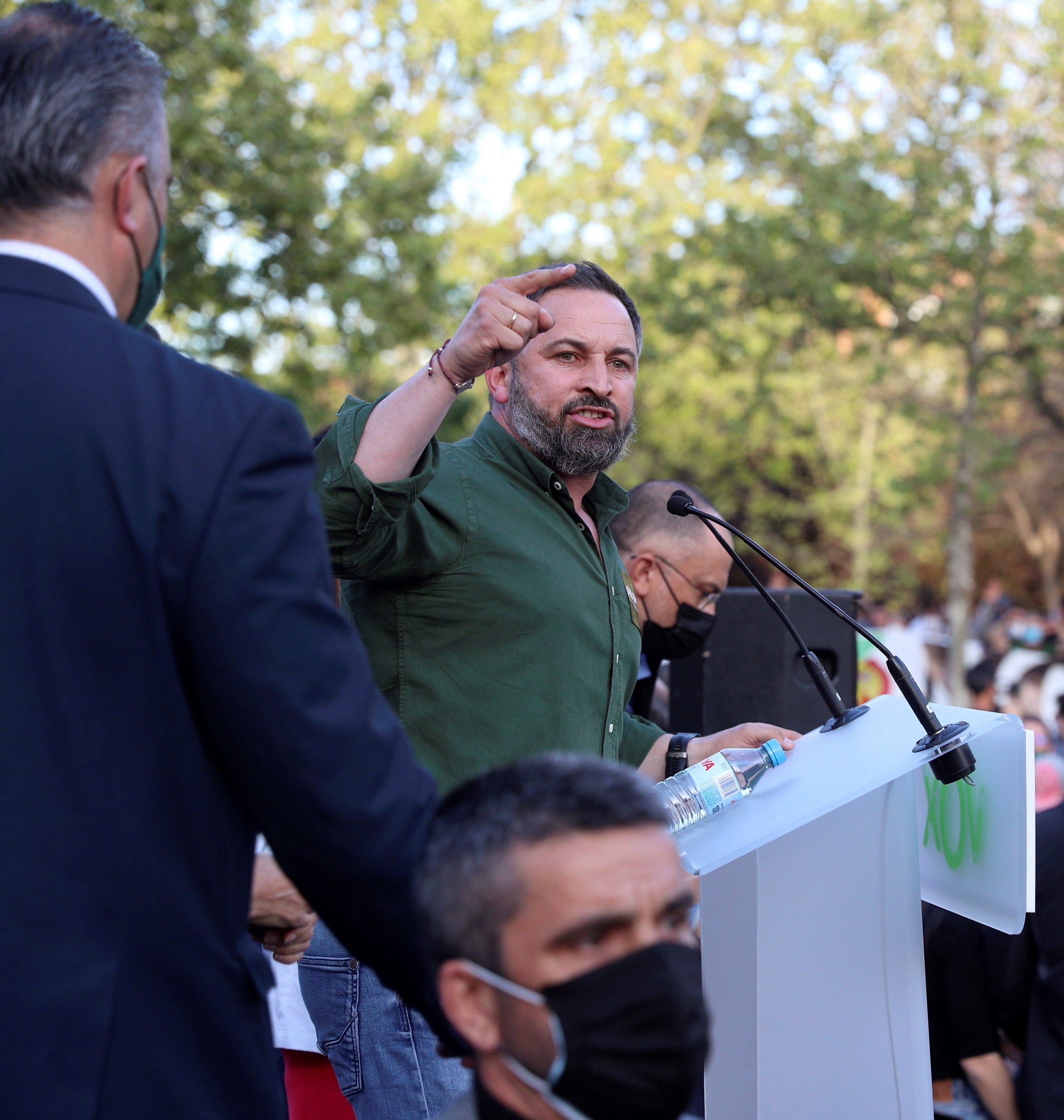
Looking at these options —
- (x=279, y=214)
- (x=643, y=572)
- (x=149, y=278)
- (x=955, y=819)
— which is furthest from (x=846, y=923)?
(x=279, y=214)

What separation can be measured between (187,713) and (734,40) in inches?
870

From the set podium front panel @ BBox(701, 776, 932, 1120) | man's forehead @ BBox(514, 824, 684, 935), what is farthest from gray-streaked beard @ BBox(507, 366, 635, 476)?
man's forehead @ BBox(514, 824, 684, 935)

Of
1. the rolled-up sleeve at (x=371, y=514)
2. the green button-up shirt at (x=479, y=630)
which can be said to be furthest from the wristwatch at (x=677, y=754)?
the rolled-up sleeve at (x=371, y=514)

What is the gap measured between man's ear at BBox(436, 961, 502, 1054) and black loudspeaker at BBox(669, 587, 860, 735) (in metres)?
3.46

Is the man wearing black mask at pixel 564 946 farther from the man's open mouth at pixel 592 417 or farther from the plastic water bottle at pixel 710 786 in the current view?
the man's open mouth at pixel 592 417

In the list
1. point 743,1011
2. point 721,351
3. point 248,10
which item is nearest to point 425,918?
point 743,1011

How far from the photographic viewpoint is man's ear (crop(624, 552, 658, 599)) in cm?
399

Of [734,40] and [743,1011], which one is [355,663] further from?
[734,40]

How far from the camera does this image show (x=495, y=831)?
1297 mm

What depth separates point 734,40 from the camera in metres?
21.0

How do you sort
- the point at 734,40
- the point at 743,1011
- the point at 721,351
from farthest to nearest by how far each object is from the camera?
the point at 734,40 < the point at 721,351 < the point at 743,1011

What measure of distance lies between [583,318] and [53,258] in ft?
5.01

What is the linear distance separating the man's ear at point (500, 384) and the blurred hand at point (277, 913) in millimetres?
1410

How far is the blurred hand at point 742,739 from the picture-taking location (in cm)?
235
